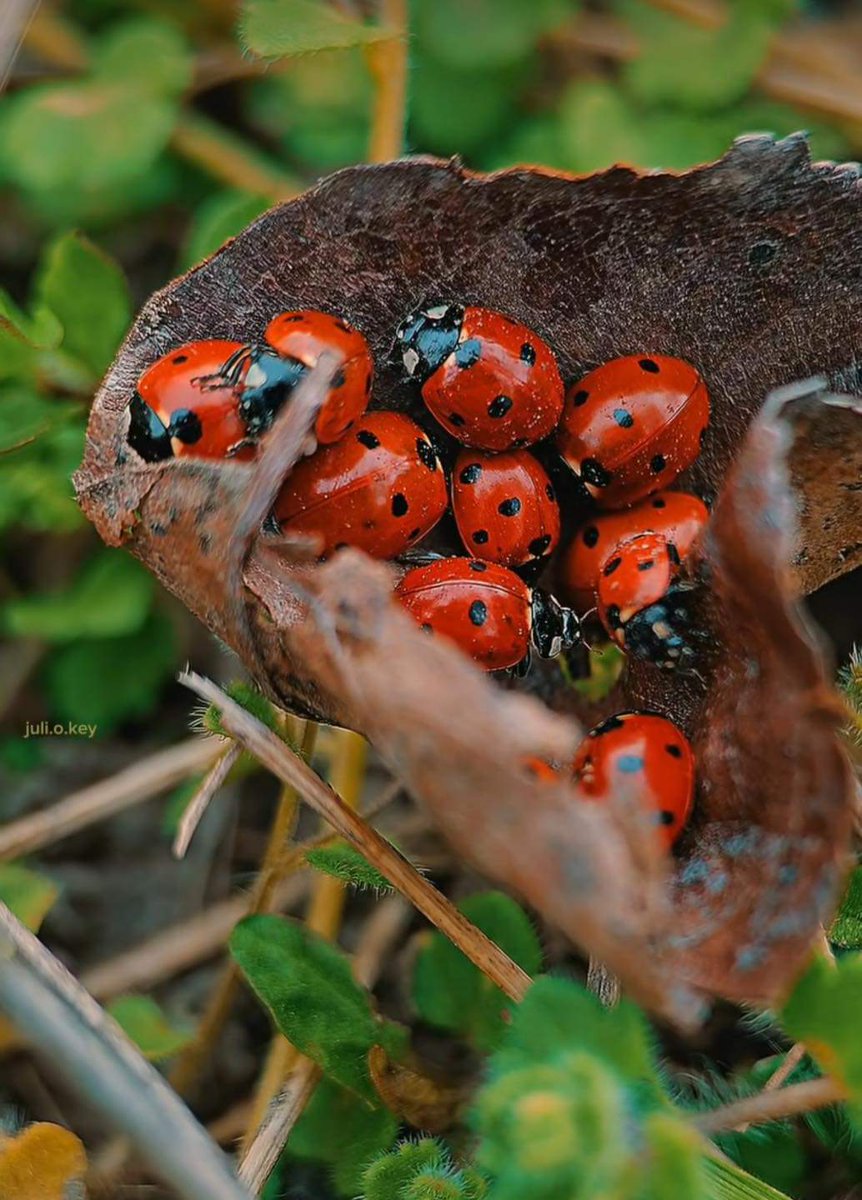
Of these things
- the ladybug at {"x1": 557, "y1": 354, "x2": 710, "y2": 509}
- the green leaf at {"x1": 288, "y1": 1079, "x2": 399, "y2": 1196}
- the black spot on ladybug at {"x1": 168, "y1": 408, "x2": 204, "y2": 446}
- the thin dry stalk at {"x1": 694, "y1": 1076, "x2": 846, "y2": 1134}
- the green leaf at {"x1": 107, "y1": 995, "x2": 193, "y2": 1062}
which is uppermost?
the black spot on ladybug at {"x1": 168, "y1": 408, "x2": 204, "y2": 446}

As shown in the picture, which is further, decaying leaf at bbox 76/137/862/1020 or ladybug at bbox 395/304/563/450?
ladybug at bbox 395/304/563/450

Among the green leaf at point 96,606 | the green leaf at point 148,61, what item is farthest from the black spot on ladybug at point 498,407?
the green leaf at point 148,61

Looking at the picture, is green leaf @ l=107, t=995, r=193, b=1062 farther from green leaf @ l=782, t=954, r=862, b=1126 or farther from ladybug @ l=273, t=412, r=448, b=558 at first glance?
green leaf @ l=782, t=954, r=862, b=1126

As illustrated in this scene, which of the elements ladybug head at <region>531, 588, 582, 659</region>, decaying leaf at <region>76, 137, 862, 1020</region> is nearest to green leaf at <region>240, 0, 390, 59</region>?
decaying leaf at <region>76, 137, 862, 1020</region>

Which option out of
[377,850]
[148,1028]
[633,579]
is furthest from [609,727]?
[148,1028]

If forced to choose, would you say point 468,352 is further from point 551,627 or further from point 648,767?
point 648,767

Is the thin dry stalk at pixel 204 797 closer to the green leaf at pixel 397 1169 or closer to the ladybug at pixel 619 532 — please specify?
the green leaf at pixel 397 1169

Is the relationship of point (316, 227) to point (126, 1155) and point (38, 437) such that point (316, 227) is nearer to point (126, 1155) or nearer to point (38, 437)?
point (38, 437)
